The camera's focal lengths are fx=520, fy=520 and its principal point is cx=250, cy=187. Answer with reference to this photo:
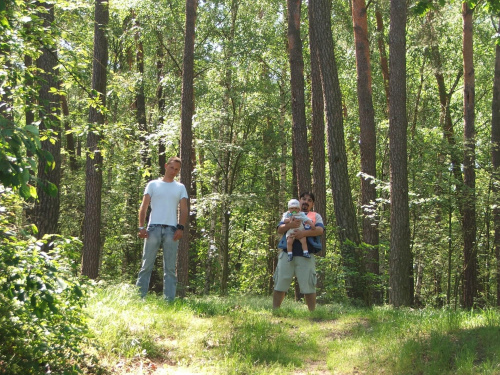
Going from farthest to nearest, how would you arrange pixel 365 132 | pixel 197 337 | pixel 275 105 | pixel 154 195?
pixel 275 105 → pixel 365 132 → pixel 154 195 → pixel 197 337

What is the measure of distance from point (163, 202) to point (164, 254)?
0.78 meters

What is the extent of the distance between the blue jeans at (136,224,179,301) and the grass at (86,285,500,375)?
735 millimetres

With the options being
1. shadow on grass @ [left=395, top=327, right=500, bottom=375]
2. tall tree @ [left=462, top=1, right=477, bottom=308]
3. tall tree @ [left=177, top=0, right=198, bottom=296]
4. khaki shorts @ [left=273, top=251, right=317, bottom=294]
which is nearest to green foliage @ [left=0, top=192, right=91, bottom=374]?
shadow on grass @ [left=395, top=327, right=500, bottom=375]

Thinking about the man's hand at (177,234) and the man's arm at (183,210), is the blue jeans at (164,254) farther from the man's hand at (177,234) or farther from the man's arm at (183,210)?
the man's arm at (183,210)

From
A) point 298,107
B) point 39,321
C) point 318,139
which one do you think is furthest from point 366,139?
point 39,321

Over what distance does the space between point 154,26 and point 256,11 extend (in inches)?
201

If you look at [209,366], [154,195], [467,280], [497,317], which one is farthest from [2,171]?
[467,280]

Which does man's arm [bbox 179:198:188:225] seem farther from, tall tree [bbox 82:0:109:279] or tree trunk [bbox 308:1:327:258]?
tree trunk [bbox 308:1:327:258]

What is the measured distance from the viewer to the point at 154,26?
1839 centimetres

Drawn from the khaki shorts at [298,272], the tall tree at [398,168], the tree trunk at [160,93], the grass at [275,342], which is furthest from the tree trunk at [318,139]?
the grass at [275,342]

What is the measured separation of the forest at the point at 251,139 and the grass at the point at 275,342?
720mm

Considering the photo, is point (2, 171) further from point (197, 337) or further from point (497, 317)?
point (497, 317)

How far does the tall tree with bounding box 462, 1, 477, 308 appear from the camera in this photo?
1372 centimetres

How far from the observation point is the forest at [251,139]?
5629mm
